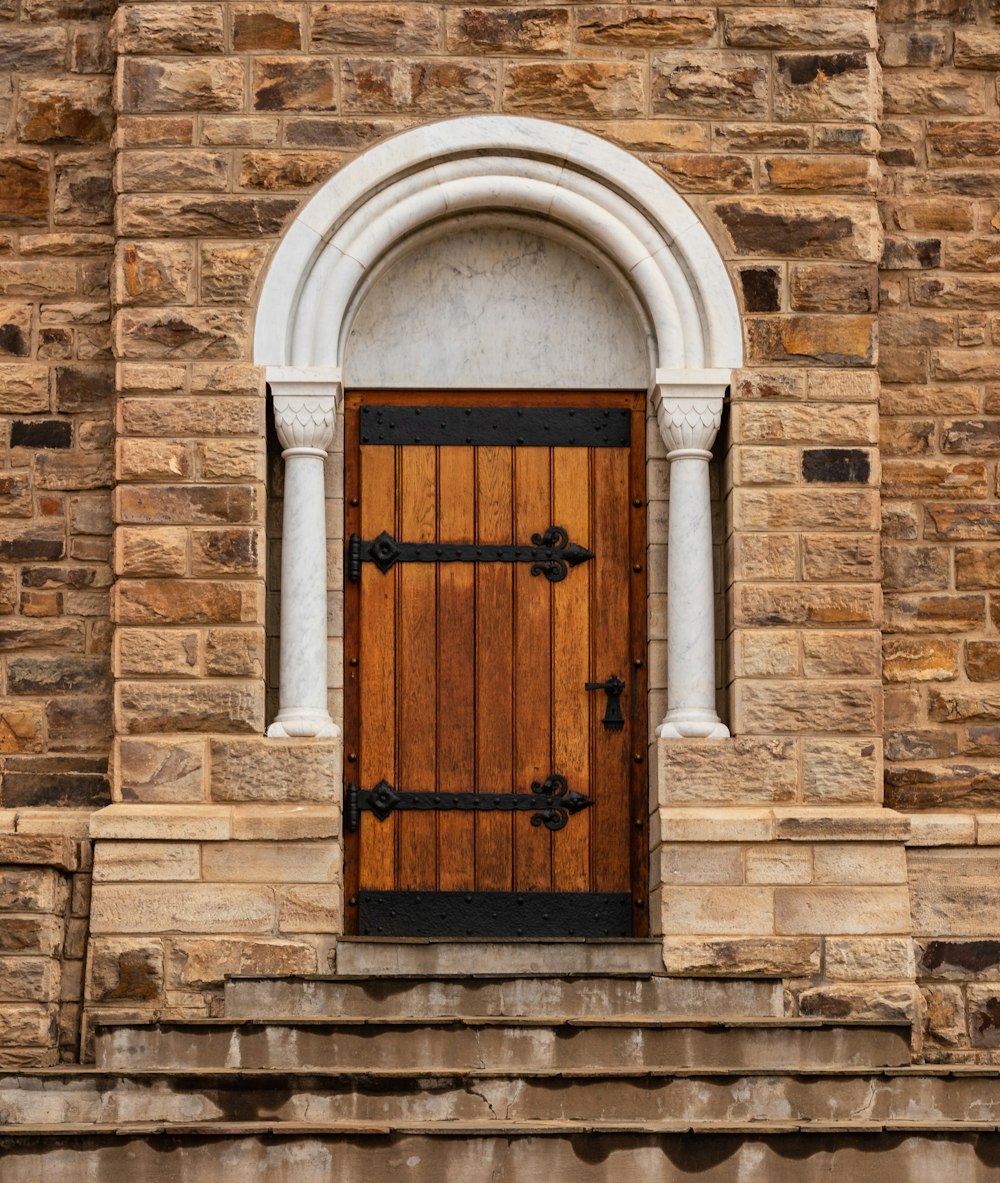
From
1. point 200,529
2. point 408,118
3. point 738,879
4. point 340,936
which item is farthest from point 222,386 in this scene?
point 738,879

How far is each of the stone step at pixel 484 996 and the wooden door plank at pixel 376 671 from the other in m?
0.90

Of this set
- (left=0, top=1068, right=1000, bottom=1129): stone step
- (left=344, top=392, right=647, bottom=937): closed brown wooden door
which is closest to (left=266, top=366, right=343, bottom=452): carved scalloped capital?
(left=344, top=392, right=647, bottom=937): closed brown wooden door

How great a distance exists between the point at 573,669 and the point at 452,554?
2.00ft

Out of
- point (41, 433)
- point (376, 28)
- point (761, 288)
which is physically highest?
point (376, 28)

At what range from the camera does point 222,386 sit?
8469 millimetres

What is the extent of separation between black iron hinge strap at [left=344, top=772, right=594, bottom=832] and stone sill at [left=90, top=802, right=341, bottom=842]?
436 millimetres

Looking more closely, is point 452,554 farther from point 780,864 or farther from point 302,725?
point 780,864

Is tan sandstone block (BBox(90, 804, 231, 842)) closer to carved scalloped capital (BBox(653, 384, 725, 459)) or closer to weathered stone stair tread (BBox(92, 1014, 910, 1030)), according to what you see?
weathered stone stair tread (BBox(92, 1014, 910, 1030))

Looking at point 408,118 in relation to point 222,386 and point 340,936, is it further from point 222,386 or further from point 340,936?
point 340,936

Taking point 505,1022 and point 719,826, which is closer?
point 505,1022

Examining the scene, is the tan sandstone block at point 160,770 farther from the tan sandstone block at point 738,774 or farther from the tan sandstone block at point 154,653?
the tan sandstone block at point 738,774

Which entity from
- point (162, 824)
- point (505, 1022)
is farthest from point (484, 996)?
point (162, 824)

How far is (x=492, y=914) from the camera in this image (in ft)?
28.2

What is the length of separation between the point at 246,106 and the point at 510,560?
6.20 feet
